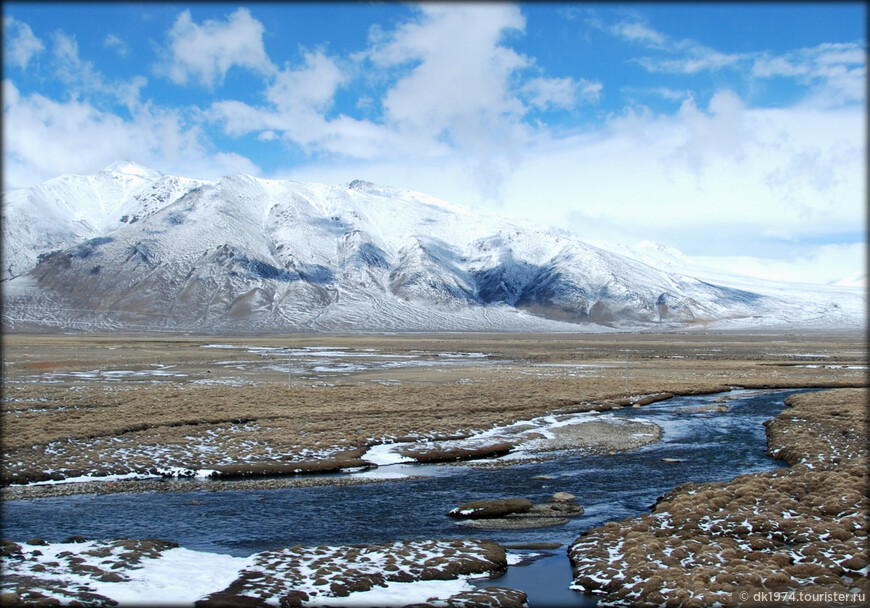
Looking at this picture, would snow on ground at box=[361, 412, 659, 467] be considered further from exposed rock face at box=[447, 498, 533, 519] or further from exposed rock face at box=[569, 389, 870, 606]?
exposed rock face at box=[569, 389, 870, 606]

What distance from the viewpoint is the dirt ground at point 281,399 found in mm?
31719

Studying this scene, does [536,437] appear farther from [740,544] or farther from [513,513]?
[740,544]

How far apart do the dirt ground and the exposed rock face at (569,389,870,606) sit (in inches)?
604

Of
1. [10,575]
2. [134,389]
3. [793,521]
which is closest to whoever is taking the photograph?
[10,575]

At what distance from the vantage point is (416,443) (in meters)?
35.8

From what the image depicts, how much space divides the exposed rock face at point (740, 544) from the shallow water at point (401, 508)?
1179 millimetres

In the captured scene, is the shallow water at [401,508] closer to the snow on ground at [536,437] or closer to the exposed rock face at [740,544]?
the exposed rock face at [740,544]

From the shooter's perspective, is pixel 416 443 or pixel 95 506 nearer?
pixel 95 506

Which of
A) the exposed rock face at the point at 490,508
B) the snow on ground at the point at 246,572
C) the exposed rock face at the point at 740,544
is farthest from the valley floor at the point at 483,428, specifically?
the exposed rock face at the point at 490,508

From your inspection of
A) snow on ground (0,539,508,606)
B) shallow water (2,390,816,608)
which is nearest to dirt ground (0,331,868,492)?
shallow water (2,390,816,608)

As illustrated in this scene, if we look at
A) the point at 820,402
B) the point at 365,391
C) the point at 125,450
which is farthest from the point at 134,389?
the point at 820,402

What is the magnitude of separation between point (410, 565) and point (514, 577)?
294 centimetres

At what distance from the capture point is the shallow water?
2028 cm

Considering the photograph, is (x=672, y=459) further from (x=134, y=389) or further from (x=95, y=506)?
(x=134, y=389)
